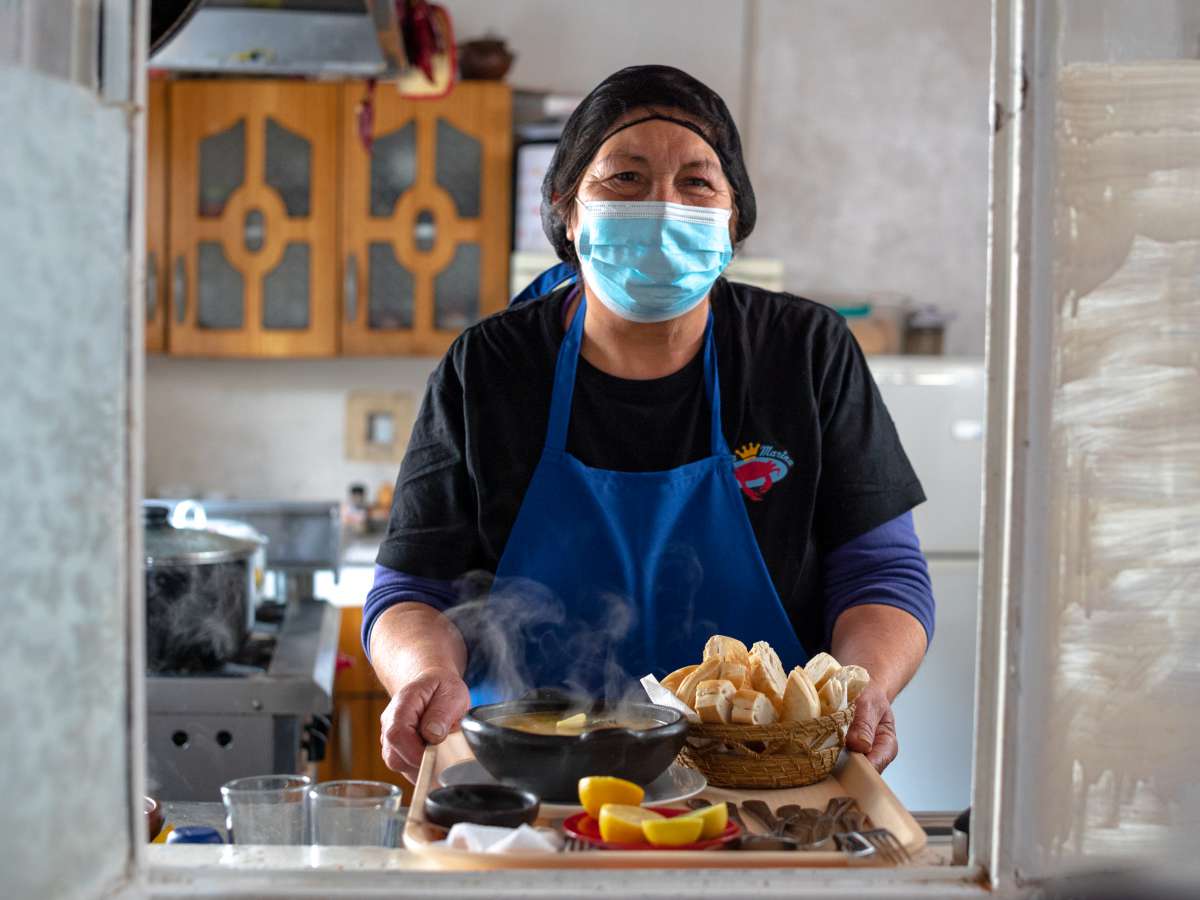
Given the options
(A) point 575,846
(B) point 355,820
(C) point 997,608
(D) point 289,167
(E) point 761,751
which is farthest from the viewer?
(D) point 289,167

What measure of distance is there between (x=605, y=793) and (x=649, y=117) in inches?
34.7

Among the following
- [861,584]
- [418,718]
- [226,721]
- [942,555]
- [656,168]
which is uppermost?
[656,168]

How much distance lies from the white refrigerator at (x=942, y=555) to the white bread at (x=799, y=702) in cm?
279

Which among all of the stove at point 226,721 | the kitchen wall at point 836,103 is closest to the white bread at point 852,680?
the stove at point 226,721

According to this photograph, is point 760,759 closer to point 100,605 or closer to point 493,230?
point 100,605

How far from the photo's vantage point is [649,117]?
1.64 m

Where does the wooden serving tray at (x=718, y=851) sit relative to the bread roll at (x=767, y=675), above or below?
below

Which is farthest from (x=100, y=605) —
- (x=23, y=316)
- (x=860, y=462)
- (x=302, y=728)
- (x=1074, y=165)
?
(x=302, y=728)

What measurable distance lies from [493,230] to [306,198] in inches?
22.7

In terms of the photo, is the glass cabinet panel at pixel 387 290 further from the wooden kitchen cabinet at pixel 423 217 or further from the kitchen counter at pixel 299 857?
the kitchen counter at pixel 299 857

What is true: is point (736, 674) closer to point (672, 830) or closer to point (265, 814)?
point (672, 830)

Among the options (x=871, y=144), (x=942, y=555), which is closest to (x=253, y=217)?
(x=871, y=144)

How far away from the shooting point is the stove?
2.55 m

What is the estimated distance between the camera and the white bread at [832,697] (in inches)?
50.8
